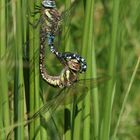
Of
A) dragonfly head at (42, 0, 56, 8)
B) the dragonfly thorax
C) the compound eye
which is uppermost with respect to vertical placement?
dragonfly head at (42, 0, 56, 8)

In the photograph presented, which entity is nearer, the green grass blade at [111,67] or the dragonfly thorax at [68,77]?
the green grass blade at [111,67]

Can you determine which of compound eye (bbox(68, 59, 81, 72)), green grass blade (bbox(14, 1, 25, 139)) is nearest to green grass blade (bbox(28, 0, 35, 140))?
green grass blade (bbox(14, 1, 25, 139))

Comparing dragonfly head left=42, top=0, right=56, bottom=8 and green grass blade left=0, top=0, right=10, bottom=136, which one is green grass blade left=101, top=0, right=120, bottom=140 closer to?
dragonfly head left=42, top=0, right=56, bottom=8

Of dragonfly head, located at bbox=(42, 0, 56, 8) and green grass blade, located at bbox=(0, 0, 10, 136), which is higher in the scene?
dragonfly head, located at bbox=(42, 0, 56, 8)

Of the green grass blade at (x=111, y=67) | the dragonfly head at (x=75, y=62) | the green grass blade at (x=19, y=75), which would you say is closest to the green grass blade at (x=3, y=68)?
the green grass blade at (x=19, y=75)

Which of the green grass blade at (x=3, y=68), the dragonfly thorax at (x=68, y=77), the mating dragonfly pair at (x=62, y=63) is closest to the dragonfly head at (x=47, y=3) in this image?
the mating dragonfly pair at (x=62, y=63)

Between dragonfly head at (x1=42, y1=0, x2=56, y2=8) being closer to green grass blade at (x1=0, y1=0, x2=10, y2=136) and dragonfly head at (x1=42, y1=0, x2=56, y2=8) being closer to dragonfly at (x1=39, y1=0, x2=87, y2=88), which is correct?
dragonfly at (x1=39, y1=0, x2=87, y2=88)

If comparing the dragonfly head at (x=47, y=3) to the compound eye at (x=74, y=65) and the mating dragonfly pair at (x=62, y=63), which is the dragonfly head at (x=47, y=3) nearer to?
the mating dragonfly pair at (x=62, y=63)

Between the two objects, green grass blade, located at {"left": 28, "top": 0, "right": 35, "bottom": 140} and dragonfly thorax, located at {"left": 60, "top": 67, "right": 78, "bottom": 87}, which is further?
dragonfly thorax, located at {"left": 60, "top": 67, "right": 78, "bottom": 87}

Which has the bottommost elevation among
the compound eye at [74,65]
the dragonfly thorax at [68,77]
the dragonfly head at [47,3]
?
the dragonfly thorax at [68,77]

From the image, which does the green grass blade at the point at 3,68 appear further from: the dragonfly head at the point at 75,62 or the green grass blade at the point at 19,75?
the dragonfly head at the point at 75,62

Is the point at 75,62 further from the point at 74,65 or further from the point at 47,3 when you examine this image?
the point at 47,3

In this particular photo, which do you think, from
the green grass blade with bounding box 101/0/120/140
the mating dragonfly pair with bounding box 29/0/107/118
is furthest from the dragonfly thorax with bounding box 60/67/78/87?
the green grass blade with bounding box 101/0/120/140

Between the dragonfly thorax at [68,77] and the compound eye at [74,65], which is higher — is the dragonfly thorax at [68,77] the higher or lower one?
the lower one
